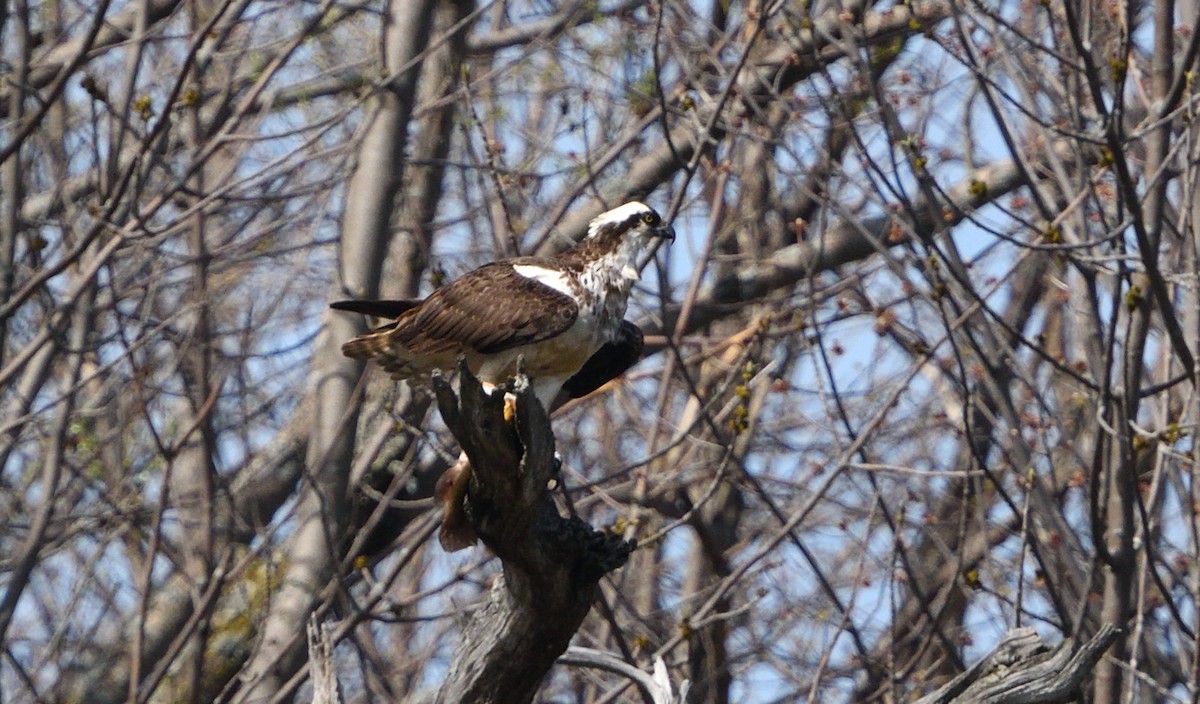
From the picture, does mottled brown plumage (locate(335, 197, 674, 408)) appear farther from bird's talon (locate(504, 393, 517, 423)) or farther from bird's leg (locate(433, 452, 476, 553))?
bird's talon (locate(504, 393, 517, 423))

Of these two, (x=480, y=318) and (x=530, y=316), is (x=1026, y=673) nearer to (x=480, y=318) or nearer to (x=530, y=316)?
(x=530, y=316)

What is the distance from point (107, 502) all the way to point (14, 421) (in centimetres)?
140

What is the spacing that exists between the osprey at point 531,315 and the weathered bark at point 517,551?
1266 mm

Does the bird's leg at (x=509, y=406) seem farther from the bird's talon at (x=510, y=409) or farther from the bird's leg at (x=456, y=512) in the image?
the bird's leg at (x=456, y=512)

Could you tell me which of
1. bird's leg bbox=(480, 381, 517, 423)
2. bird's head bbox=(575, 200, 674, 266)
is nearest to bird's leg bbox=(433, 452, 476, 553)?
bird's leg bbox=(480, 381, 517, 423)

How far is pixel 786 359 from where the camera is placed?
1007cm

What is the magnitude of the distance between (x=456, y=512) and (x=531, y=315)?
110 cm

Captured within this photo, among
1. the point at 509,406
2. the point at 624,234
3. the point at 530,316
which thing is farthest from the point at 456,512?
the point at 624,234

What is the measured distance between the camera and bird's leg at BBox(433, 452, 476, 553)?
5.06m

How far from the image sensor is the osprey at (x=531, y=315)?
6.07 meters

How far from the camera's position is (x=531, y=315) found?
19.7ft

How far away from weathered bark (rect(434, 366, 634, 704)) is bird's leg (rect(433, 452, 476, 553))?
24 centimetres

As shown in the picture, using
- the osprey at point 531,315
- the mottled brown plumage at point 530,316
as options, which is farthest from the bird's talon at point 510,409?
the mottled brown plumage at point 530,316

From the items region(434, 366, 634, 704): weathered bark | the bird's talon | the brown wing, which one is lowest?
region(434, 366, 634, 704): weathered bark
